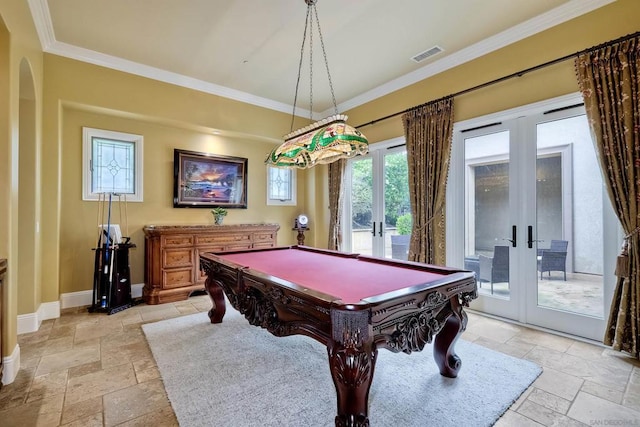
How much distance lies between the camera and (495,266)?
3.68m

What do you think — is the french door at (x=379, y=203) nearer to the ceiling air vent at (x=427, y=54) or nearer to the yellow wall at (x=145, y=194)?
the ceiling air vent at (x=427, y=54)

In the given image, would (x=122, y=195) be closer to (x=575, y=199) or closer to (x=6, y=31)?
(x=6, y=31)

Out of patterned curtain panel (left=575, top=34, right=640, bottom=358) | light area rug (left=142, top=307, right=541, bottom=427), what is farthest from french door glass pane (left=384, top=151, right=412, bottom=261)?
patterned curtain panel (left=575, top=34, right=640, bottom=358)

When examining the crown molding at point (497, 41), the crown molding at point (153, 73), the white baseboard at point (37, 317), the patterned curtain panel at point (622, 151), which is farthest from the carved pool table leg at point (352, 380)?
the crown molding at point (153, 73)

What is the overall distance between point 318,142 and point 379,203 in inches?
106

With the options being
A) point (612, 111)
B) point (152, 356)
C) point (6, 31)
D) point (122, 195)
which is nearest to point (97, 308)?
point (122, 195)

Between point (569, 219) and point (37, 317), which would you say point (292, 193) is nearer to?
point (37, 317)

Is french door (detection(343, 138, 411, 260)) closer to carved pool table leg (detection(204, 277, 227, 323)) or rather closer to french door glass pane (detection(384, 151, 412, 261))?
french door glass pane (detection(384, 151, 412, 261))

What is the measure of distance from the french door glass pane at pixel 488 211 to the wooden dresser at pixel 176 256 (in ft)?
11.5

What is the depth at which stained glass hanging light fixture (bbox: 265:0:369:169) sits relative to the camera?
2590 millimetres

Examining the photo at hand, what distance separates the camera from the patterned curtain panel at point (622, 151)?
101 inches

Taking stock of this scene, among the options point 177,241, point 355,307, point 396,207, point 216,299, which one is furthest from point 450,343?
point 177,241

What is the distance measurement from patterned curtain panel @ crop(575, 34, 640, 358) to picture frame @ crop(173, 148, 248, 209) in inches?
192

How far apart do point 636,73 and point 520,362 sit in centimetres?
271
